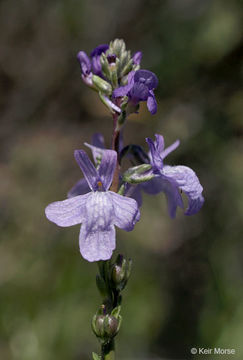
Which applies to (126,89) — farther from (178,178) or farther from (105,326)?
(105,326)

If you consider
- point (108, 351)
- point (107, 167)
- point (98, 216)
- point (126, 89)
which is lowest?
point (108, 351)

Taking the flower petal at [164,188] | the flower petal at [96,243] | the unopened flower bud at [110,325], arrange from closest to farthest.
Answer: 1. the flower petal at [96,243]
2. the unopened flower bud at [110,325]
3. the flower petal at [164,188]

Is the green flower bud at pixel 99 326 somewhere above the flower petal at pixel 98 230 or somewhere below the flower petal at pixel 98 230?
below

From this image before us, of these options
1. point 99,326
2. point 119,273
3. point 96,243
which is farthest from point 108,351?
point 96,243

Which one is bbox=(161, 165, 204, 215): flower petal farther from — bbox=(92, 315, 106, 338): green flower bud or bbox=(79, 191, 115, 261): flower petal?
bbox=(92, 315, 106, 338): green flower bud

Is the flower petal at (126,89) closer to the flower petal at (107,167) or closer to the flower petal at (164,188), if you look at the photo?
the flower petal at (107,167)

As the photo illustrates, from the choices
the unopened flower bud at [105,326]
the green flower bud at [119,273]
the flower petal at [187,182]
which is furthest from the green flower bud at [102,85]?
the unopened flower bud at [105,326]

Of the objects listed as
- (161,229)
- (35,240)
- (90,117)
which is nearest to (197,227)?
(161,229)
